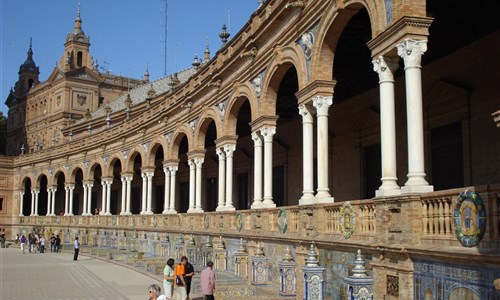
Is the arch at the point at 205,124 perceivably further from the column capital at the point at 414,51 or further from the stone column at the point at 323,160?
the column capital at the point at 414,51

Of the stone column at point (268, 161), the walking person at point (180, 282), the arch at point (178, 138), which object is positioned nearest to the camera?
the walking person at point (180, 282)

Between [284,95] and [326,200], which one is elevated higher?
[284,95]

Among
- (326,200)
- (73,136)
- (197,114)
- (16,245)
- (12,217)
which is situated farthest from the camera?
(73,136)

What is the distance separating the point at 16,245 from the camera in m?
49.1

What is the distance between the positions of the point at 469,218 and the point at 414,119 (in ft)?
7.99

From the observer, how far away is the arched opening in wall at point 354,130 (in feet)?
60.6

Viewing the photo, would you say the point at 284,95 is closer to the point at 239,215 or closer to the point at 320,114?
the point at 239,215

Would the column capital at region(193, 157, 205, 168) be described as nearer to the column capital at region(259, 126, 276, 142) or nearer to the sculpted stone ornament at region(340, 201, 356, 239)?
the column capital at region(259, 126, 276, 142)

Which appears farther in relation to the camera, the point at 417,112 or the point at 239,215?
the point at 239,215

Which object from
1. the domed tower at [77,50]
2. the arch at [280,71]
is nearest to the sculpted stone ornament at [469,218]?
the arch at [280,71]

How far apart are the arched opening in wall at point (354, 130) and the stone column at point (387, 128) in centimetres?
599

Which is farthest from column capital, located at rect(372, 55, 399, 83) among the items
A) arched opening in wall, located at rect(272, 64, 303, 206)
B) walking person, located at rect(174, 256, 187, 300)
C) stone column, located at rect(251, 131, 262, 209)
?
arched opening in wall, located at rect(272, 64, 303, 206)

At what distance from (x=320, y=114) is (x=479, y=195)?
6667 mm

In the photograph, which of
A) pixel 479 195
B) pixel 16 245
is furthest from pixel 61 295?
pixel 16 245
